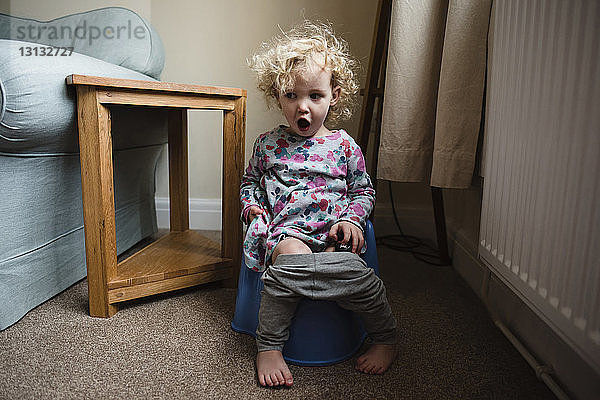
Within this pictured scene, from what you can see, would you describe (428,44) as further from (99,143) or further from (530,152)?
(99,143)

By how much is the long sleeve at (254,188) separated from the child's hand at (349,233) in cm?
18

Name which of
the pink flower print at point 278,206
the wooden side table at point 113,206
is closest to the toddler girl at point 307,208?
the pink flower print at point 278,206

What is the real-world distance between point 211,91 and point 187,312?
51 centimetres

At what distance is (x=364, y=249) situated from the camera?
3.35ft

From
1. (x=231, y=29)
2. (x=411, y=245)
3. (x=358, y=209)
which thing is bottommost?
(x=411, y=245)

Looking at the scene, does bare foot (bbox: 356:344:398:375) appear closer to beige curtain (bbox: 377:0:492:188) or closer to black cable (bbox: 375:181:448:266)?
beige curtain (bbox: 377:0:492:188)

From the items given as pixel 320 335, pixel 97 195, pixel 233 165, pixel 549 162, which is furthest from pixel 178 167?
pixel 549 162

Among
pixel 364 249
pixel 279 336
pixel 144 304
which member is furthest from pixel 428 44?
pixel 144 304

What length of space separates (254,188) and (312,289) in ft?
1.12

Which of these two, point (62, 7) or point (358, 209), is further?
point (62, 7)

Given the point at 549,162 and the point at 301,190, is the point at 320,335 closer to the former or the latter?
the point at 301,190

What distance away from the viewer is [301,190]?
3.48 feet

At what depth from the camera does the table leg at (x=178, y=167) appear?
1.47 m

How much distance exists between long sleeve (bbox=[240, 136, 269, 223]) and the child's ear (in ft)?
0.62
